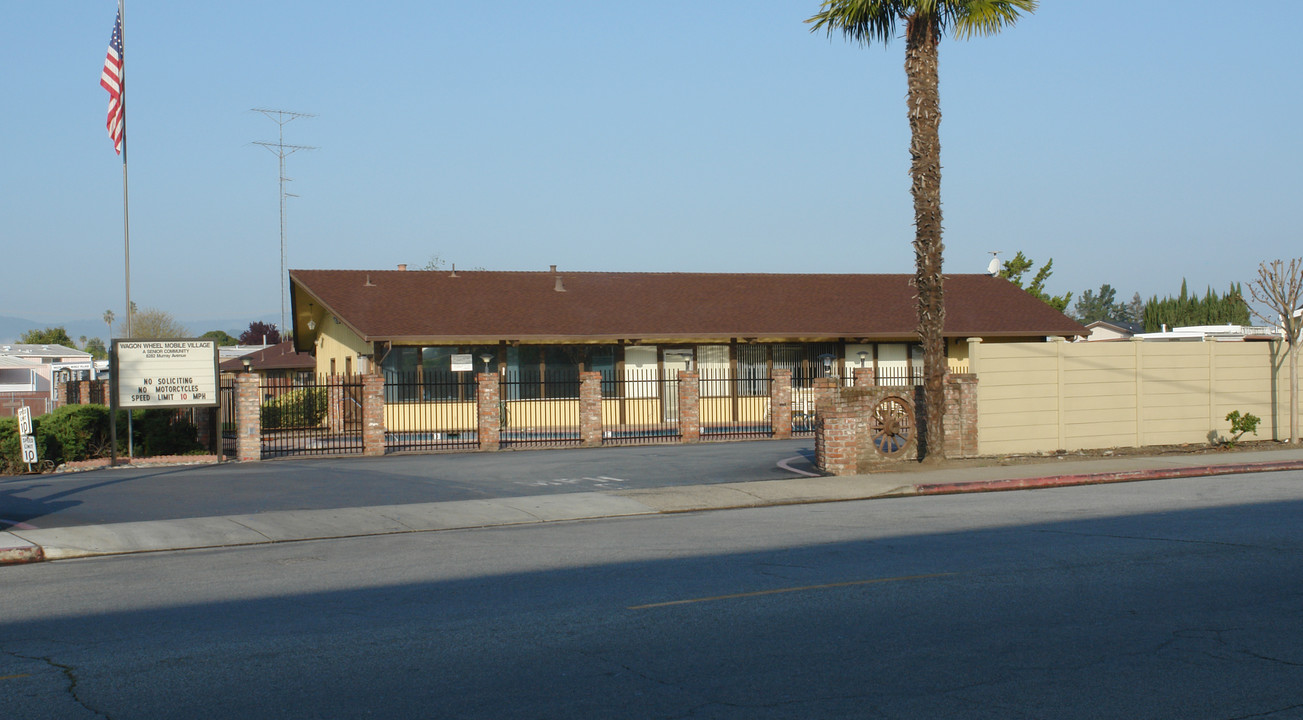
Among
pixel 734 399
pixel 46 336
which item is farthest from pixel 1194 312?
pixel 46 336

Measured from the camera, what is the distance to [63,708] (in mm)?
5910

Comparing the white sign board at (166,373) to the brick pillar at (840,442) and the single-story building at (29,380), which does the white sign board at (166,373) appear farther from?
the single-story building at (29,380)

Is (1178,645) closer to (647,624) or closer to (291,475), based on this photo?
(647,624)

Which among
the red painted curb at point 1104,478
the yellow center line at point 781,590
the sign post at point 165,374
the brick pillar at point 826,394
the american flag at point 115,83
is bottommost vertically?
the red painted curb at point 1104,478

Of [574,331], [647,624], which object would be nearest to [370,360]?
[574,331]

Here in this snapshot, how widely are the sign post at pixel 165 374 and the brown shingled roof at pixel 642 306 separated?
7532 millimetres

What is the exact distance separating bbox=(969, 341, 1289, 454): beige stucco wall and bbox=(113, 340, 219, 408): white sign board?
15698 mm

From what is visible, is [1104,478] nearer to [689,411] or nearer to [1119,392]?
[1119,392]

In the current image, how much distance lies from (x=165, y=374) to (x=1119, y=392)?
780 inches

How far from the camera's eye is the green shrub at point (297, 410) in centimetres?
3131

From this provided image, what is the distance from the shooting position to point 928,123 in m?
19.8

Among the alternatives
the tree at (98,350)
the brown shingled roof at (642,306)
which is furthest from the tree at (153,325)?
the brown shingled roof at (642,306)

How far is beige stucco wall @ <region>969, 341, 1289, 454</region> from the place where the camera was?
21281mm

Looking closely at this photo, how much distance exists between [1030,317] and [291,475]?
1088 inches
